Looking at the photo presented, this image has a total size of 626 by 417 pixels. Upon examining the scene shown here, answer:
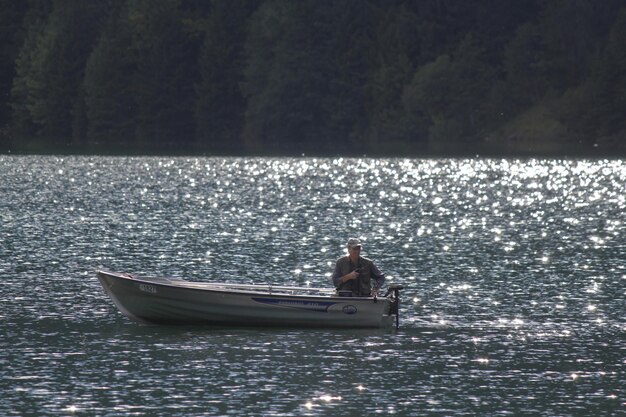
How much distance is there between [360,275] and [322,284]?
11.7 metres

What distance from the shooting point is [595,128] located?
188125 millimetres

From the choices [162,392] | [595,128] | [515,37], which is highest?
[515,37]

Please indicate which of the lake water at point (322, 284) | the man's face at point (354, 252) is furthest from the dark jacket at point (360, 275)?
the lake water at point (322, 284)

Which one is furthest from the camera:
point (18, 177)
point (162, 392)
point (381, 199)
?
point (18, 177)

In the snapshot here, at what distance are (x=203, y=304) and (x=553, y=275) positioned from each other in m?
18.1

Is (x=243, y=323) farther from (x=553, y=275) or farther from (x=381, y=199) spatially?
(x=381, y=199)

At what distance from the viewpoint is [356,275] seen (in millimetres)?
38344

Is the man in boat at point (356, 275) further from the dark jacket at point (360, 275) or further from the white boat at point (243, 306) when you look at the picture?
the white boat at point (243, 306)

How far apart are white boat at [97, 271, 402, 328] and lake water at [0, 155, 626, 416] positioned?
15.7 inches

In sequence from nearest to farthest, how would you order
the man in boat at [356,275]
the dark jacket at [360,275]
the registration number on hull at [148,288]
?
the man in boat at [356,275], the dark jacket at [360,275], the registration number on hull at [148,288]

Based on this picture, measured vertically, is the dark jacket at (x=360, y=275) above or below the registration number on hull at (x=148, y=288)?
above

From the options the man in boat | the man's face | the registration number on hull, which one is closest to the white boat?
the registration number on hull

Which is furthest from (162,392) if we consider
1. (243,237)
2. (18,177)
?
(18,177)

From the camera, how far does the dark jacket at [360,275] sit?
38.6 m
